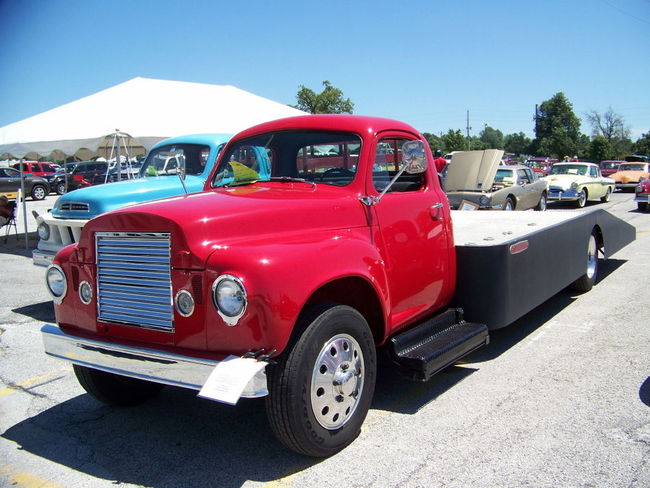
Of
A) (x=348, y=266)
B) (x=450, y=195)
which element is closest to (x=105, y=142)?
(x=450, y=195)

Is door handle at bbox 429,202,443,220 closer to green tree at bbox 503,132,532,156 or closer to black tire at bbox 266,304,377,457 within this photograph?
black tire at bbox 266,304,377,457

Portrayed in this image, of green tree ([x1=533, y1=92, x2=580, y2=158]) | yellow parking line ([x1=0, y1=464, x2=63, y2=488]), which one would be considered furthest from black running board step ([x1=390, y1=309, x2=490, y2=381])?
green tree ([x1=533, y1=92, x2=580, y2=158])

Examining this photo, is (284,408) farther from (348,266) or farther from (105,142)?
(105,142)

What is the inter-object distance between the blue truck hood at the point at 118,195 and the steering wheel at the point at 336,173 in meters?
4.06

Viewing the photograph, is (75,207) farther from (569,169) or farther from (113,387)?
(569,169)

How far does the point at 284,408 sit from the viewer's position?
3.00 m

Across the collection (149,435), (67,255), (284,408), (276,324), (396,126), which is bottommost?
(149,435)

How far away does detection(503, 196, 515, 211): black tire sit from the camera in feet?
50.4

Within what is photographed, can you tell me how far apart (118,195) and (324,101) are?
35.0 metres

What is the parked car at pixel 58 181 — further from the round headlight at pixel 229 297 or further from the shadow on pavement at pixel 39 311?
the round headlight at pixel 229 297

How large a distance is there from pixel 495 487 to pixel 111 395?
2665 mm

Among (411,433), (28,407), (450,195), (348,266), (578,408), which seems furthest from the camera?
(450,195)

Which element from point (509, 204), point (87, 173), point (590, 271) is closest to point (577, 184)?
point (509, 204)

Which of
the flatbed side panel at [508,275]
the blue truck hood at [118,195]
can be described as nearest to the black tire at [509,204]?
the blue truck hood at [118,195]
